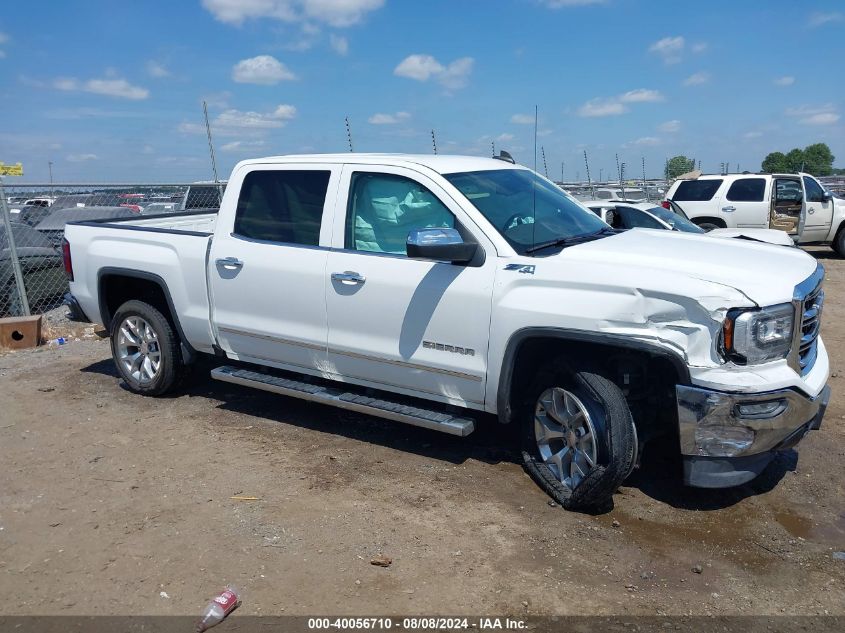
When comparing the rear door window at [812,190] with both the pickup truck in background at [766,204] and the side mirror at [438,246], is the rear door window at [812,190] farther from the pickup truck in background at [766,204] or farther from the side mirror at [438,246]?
the side mirror at [438,246]

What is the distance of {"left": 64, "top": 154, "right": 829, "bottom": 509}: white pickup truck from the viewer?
12.5 ft

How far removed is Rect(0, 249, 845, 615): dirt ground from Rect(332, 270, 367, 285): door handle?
4.05ft

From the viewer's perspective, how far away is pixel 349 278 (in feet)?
16.1

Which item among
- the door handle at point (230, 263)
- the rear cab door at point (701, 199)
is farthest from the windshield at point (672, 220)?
the door handle at point (230, 263)

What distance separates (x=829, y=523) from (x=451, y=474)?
2.22 metres

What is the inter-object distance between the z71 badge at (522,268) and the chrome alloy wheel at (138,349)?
3430mm

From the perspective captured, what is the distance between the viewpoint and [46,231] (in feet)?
38.1

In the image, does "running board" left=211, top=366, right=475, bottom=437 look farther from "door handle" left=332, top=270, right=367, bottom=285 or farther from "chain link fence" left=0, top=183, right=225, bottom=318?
"chain link fence" left=0, top=183, right=225, bottom=318

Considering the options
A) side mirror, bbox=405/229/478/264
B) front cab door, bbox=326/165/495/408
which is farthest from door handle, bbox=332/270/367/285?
side mirror, bbox=405/229/478/264

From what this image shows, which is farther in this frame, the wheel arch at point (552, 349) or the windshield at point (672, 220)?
the windshield at point (672, 220)

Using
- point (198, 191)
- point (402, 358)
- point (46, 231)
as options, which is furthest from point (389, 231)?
point (198, 191)

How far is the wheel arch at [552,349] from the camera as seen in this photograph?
3.83 meters

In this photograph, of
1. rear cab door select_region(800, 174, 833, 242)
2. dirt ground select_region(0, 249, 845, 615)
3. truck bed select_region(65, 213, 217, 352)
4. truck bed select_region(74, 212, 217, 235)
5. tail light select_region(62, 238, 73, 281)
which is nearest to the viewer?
dirt ground select_region(0, 249, 845, 615)

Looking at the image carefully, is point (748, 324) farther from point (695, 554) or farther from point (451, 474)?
point (451, 474)
